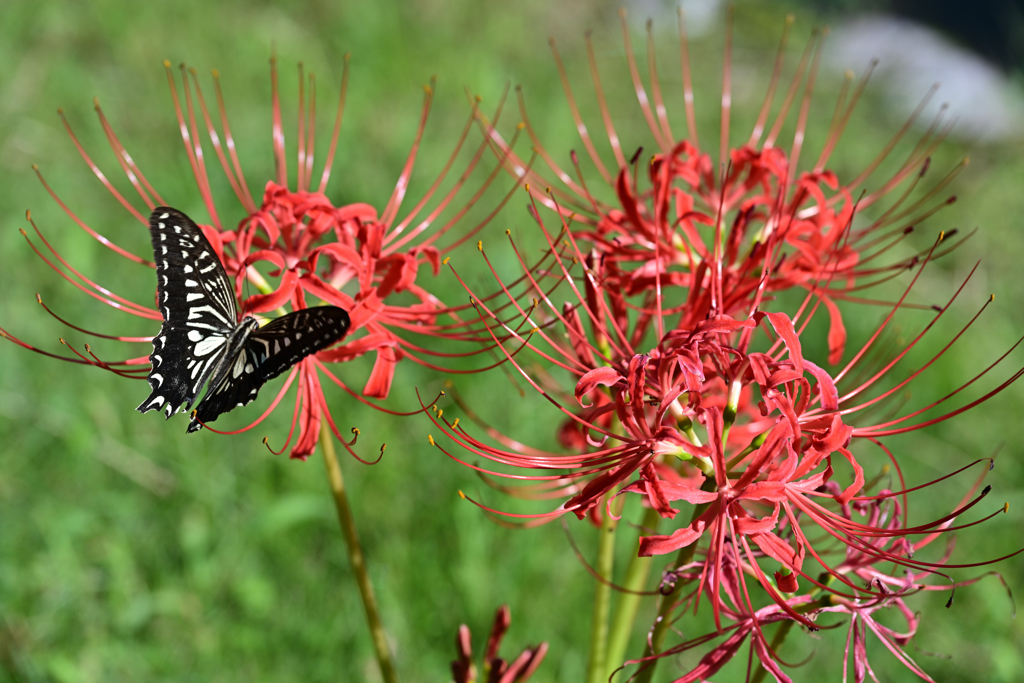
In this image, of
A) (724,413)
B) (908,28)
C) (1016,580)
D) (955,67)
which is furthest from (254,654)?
(908,28)

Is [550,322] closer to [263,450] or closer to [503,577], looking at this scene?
[503,577]

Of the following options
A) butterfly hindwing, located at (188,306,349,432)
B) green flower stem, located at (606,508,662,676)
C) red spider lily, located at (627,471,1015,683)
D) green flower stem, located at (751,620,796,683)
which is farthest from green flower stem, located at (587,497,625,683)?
butterfly hindwing, located at (188,306,349,432)

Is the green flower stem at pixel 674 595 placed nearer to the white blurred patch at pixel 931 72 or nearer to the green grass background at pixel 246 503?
the green grass background at pixel 246 503

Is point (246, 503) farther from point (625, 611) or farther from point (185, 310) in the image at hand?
point (625, 611)

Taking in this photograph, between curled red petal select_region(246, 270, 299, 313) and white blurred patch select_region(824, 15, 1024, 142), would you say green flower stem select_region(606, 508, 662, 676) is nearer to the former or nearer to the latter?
curled red petal select_region(246, 270, 299, 313)

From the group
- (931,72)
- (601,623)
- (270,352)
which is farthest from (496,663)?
(931,72)

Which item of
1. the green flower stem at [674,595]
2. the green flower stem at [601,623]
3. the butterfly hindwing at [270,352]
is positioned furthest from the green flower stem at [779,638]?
the butterfly hindwing at [270,352]
